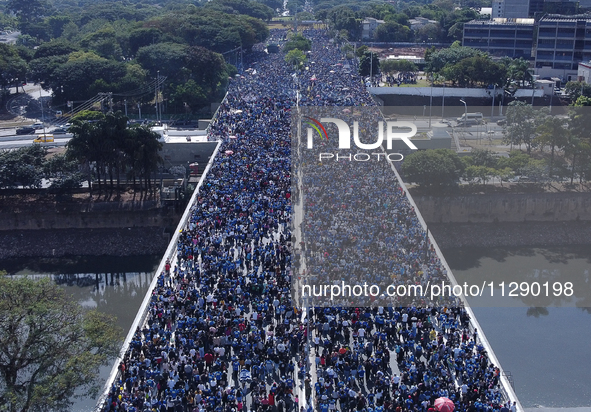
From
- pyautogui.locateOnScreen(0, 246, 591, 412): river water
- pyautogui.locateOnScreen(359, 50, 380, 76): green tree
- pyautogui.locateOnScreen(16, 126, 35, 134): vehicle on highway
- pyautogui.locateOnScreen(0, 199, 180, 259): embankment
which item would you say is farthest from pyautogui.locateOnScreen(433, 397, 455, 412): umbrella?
pyautogui.locateOnScreen(359, 50, 380, 76): green tree

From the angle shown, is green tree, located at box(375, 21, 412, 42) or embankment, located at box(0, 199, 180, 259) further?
green tree, located at box(375, 21, 412, 42)

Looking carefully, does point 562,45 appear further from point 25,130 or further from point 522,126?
point 25,130

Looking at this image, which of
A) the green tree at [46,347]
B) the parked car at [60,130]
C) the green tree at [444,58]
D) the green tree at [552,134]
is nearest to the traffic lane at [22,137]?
the parked car at [60,130]

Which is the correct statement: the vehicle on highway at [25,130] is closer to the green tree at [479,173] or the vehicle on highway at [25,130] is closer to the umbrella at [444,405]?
the green tree at [479,173]

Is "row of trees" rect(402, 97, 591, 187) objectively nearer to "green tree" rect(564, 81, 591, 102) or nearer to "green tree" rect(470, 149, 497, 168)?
"green tree" rect(470, 149, 497, 168)

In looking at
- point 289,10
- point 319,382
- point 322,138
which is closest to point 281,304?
point 319,382

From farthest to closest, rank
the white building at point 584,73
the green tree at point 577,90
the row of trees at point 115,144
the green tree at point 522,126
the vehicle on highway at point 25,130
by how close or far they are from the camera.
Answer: the white building at point 584,73 < the green tree at point 577,90 < the vehicle on highway at point 25,130 < the green tree at point 522,126 < the row of trees at point 115,144

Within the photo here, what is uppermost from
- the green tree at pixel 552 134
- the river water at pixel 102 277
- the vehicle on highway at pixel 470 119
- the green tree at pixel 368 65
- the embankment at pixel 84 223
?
the green tree at pixel 368 65

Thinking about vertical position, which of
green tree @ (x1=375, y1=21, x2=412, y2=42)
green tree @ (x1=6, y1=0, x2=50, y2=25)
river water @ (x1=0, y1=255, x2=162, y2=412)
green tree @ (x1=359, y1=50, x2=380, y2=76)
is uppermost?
green tree @ (x1=6, y1=0, x2=50, y2=25)
